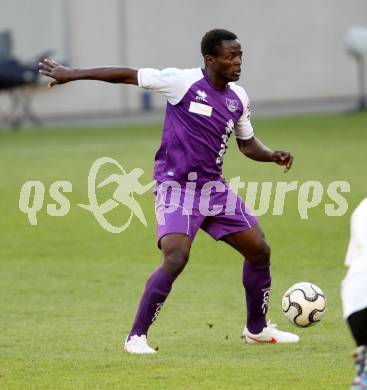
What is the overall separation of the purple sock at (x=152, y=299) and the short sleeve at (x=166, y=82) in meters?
1.28

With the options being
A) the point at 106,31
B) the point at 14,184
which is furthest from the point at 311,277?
the point at 106,31

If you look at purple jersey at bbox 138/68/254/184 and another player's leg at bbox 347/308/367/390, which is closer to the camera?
another player's leg at bbox 347/308/367/390

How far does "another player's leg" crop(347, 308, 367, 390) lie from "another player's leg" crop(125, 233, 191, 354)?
2.66 meters

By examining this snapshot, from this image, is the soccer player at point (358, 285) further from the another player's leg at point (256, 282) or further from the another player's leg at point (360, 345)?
the another player's leg at point (256, 282)

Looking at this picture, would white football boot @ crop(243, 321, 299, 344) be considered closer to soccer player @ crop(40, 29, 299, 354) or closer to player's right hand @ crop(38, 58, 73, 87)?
soccer player @ crop(40, 29, 299, 354)

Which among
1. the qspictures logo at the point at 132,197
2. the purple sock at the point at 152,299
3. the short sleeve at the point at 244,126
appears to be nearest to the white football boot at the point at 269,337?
the purple sock at the point at 152,299

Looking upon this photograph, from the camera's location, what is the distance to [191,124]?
864 centimetres

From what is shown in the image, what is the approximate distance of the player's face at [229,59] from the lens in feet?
28.1

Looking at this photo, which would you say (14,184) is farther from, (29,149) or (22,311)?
(22,311)

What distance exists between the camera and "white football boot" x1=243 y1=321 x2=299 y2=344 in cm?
903

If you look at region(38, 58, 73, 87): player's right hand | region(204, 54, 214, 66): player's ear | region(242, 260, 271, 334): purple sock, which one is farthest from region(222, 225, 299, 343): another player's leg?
region(38, 58, 73, 87): player's right hand

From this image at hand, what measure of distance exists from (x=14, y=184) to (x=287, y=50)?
58.2 feet

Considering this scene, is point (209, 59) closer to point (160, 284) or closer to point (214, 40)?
point (214, 40)

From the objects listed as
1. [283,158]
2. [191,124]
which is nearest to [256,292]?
[283,158]
